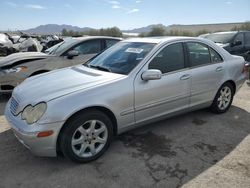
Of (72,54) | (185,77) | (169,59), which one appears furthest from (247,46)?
(169,59)

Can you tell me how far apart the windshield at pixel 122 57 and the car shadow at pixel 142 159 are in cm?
112

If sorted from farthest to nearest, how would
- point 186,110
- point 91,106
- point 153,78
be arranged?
1. point 186,110
2. point 153,78
3. point 91,106

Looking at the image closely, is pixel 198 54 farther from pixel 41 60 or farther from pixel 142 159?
pixel 41 60

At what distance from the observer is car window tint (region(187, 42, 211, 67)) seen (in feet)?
14.8

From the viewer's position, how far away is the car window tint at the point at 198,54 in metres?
4.51

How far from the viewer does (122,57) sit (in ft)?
14.0

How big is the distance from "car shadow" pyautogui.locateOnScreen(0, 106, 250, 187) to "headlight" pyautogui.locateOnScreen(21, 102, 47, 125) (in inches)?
26.3

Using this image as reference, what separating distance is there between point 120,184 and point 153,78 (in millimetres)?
1486

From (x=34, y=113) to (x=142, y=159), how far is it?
4.96 feet

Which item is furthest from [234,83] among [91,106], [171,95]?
[91,106]

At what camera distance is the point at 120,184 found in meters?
3.04

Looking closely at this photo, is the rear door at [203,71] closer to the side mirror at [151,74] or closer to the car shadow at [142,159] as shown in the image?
the car shadow at [142,159]

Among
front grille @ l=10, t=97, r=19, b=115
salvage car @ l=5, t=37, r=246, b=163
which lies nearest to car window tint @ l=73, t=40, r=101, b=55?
salvage car @ l=5, t=37, r=246, b=163

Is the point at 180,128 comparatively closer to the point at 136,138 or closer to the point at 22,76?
the point at 136,138
